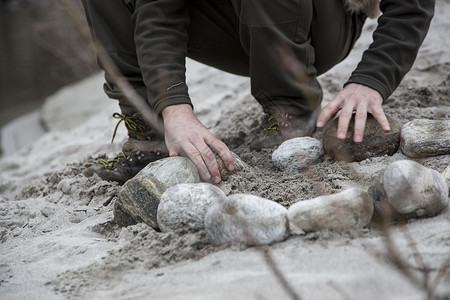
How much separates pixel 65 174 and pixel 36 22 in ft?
20.5

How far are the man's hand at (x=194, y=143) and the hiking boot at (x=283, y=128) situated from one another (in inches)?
18.3

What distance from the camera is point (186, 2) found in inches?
86.0

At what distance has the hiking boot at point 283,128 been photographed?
224 centimetres

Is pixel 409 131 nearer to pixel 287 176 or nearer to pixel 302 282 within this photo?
pixel 287 176

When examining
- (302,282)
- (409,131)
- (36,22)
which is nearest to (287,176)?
(409,131)

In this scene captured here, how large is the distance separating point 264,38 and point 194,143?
0.56 meters

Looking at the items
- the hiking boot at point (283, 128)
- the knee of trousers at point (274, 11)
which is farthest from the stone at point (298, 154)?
the knee of trousers at point (274, 11)

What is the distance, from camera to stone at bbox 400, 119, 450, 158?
A: 1.84 meters

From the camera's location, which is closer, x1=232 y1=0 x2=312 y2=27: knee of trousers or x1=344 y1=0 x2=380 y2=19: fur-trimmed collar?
x1=232 y1=0 x2=312 y2=27: knee of trousers

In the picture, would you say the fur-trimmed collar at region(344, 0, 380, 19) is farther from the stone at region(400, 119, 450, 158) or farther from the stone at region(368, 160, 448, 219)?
the stone at region(368, 160, 448, 219)

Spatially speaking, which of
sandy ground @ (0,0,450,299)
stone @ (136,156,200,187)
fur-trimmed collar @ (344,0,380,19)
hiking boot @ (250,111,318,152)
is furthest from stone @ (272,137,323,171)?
fur-trimmed collar @ (344,0,380,19)

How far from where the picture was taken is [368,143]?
1.94m

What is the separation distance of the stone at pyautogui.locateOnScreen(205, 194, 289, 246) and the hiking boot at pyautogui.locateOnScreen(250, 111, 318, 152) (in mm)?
859

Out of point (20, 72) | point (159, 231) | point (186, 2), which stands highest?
point (186, 2)
